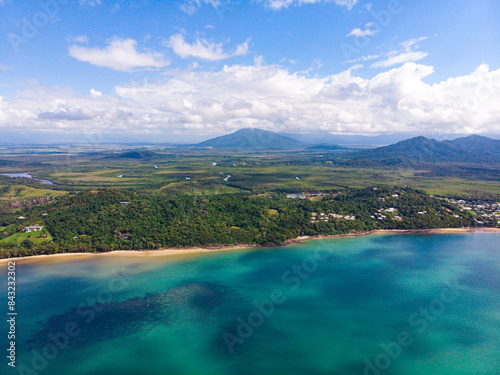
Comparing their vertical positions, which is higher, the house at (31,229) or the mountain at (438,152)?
the mountain at (438,152)

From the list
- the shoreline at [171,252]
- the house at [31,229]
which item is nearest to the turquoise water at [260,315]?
the shoreline at [171,252]

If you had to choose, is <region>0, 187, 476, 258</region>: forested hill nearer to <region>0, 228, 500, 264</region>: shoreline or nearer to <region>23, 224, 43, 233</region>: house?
<region>0, 228, 500, 264</region>: shoreline

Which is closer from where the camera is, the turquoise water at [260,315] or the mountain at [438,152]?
the turquoise water at [260,315]

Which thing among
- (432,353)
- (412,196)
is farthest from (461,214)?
(432,353)

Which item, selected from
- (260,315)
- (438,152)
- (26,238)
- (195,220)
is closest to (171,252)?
(195,220)

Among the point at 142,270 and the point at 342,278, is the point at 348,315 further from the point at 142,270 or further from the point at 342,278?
the point at 142,270

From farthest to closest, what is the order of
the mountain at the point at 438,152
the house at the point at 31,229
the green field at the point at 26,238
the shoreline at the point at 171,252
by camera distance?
the mountain at the point at 438,152, the house at the point at 31,229, the green field at the point at 26,238, the shoreline at the point at 171,252

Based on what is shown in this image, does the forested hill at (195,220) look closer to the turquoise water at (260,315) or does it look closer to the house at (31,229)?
the house at (31,229)

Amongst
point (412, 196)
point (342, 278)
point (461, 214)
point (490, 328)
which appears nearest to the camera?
point (490, 328)
